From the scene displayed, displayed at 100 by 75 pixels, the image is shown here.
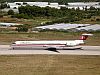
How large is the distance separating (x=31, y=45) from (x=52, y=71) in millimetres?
16205

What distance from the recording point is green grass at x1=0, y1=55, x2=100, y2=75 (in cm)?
3756

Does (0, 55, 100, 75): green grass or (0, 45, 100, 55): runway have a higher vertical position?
(0, 55, 100, 75): green grass

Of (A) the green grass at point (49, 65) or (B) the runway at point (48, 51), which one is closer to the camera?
(A) the green grass at point (49, 65)

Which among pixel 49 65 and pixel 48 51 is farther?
pixel 48 51

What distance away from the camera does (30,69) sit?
38844 millimetres

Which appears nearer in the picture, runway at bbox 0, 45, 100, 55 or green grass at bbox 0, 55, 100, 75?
green grass at bbox 0, 55, 100, 75

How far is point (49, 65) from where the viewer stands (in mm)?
41688

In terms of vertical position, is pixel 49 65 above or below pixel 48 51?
above

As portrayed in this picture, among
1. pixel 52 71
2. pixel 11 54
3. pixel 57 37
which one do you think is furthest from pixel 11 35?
pixel 52 71

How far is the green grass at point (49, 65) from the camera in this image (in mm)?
37562

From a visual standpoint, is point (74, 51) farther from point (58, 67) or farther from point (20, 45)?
point (58, 67)

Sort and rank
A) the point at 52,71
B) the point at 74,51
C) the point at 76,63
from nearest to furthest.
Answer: the point at 52,71 < the point at 76,63 < the point at 74,51

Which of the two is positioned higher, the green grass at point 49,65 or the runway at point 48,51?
the green grass at point 49,65

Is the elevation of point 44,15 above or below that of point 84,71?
below
